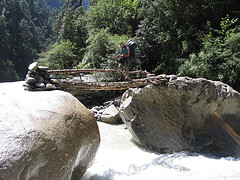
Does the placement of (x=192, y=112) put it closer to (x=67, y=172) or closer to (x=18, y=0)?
(x=67, y=172)

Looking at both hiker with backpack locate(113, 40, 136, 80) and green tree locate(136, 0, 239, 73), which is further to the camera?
green tree locate(136, 0, 239, 73)

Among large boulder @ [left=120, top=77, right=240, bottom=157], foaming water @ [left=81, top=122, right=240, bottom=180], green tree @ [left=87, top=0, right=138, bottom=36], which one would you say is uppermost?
green tree @ [left=87, top=0, right=138, bottom=36]

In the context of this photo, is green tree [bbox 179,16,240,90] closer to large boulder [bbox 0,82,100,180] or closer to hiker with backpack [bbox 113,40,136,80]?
hiker with backpack [bbox 113,40,136,80]

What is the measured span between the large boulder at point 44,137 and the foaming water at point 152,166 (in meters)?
0.98

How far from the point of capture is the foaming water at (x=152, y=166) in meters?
4.38

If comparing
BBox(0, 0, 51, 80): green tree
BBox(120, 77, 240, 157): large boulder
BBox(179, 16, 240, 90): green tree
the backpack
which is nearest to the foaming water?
BBox(120, 77, 240, 157): large boulder

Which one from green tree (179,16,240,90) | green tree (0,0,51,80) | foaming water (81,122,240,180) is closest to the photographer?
foaming water (81,122,240,180)

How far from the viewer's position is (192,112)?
19.9 feet

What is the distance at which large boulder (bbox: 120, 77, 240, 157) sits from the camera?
562 cm

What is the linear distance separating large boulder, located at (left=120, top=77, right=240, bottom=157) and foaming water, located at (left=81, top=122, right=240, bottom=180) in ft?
1.28

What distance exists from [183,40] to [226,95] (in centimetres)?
592

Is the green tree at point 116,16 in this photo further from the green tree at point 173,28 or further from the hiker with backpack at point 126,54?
the hiker with backpack at point 126,54

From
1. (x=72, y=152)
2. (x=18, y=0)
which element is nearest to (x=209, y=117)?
(x=72, y=152)

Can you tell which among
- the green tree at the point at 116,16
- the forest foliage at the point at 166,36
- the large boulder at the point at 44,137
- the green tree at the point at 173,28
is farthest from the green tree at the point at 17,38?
the large boulder at the point at 44,137
